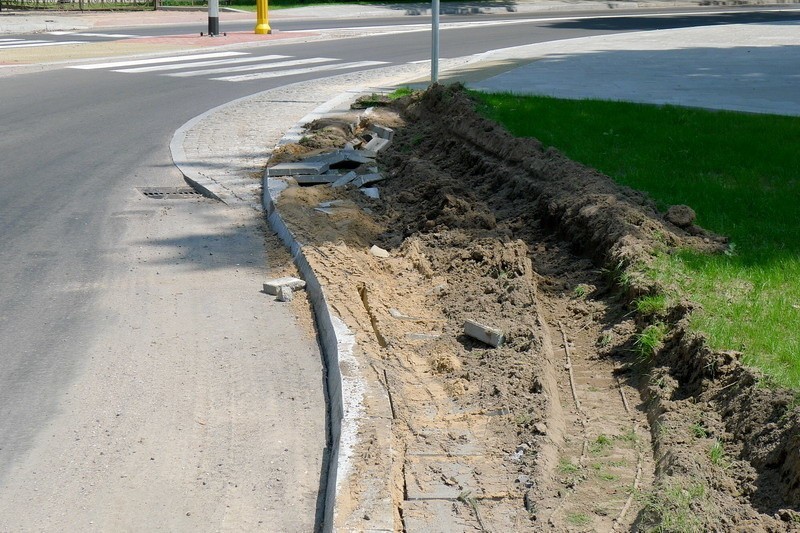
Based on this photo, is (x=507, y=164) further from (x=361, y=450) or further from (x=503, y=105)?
(x=361, y=450)

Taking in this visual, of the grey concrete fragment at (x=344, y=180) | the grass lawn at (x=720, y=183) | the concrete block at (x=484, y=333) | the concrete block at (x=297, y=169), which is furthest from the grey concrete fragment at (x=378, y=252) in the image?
the concrete block at (x=297, y=169)

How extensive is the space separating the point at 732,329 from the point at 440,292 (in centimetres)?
214

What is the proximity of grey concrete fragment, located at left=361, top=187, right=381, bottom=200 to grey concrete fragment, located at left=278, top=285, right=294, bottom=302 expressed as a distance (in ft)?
8.54

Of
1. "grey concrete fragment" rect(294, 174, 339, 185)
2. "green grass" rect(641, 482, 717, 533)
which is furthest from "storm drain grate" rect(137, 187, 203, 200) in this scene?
"green grass" rect(641, 482, 717, 533)

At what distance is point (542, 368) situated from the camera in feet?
16.1

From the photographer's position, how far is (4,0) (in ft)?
110

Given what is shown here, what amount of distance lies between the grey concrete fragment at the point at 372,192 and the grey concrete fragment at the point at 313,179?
1.73 ft

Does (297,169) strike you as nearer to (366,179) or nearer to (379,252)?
(366,179)

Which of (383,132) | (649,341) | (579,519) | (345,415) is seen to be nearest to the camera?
(579,519)

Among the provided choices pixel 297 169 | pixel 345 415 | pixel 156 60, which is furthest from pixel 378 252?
pixel 156 60

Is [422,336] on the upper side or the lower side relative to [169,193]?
lower

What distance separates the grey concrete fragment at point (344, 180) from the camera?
366 inches

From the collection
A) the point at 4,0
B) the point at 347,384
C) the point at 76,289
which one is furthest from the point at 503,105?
the point at 4,0

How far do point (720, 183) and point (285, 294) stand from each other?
13.0ft
